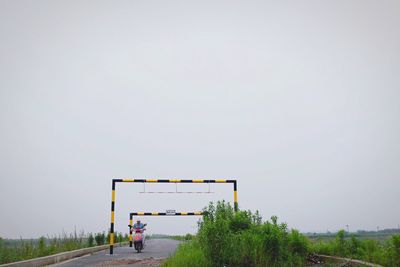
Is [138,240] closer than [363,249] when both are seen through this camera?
No

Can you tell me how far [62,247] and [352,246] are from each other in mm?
10205

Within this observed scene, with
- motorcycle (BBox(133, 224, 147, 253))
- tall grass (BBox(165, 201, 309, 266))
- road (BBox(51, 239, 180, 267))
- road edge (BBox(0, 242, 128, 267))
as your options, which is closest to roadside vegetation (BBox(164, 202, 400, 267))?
tall grass (BBox(165, 201, 309, 266))

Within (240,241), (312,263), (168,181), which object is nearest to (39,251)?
(168,181)

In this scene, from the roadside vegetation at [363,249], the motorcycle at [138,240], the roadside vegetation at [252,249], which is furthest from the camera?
the motorcycle at [138,240]

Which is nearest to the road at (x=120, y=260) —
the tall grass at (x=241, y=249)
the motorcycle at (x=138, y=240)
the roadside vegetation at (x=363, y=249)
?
the motorcycle at (x=138, y=240)

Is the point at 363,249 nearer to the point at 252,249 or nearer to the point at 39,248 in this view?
the point at 252,249

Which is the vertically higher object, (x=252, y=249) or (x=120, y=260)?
(x=252, y=249)

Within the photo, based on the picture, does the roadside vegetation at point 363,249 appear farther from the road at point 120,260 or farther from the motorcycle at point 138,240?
the motorcycle at point 138,240

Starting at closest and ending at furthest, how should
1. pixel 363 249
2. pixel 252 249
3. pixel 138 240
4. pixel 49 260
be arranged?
pixel 252 249 → pixel 363 249 → pixel 49 260 → pixel 138 240

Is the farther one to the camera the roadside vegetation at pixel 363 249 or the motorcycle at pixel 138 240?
the motorcycle at pixel 138 240

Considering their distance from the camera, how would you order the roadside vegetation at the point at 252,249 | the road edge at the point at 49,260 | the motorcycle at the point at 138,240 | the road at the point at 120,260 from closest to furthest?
the roadside vegetation at the point at 252,249
the road edge at the point at 49,260
the road at the point at 120,260
the motorcycle at the point at 138,240

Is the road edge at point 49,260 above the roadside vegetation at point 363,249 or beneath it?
beneath

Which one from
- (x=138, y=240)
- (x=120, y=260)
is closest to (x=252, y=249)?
(x=120, y=260)

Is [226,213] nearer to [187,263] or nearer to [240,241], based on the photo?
[240,241]
